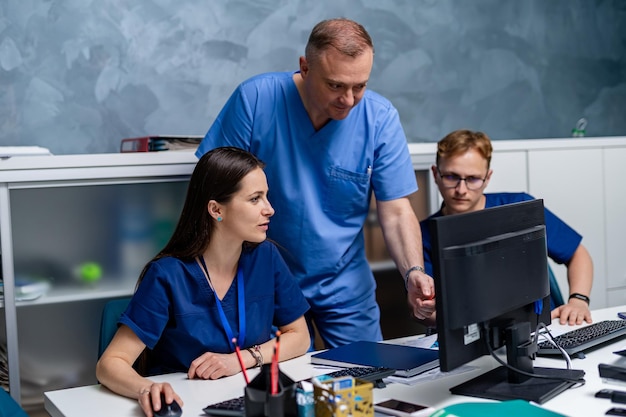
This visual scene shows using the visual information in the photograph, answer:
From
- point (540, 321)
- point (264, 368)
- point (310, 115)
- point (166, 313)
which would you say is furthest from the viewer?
point (310, 115)

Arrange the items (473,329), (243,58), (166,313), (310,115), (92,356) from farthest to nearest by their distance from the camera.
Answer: (243,58) < (92,356) < (310,115) < (166,313) < (473,329)

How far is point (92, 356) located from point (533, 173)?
1.93m

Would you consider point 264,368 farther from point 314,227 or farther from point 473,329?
point 314,227

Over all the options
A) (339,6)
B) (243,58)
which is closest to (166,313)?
(243,58)

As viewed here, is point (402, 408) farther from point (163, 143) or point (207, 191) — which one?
point (163, 143)

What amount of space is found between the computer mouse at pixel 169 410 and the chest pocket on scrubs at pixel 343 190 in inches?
39.5

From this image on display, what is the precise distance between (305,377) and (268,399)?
0.50 m

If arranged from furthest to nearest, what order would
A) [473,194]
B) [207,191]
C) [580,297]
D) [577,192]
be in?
[577,192], [473,194], [580,297], [207,191]

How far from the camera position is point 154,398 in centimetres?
154

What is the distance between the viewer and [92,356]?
105 inches

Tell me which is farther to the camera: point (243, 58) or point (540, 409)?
point (243, 58)

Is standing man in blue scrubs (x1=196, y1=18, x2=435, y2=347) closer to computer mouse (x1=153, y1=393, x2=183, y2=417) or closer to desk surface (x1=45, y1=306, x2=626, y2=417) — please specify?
desk surface (x1=45, y1=306, x2=626, y2=417)

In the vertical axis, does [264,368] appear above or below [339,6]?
below

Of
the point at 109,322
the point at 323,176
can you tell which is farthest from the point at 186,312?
the point at 323,176
